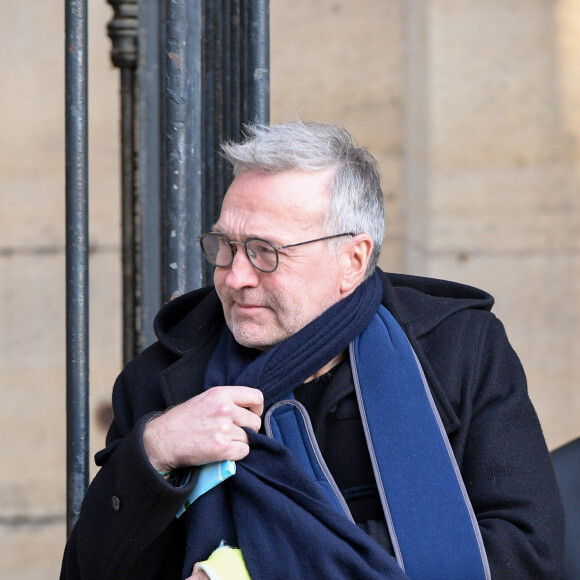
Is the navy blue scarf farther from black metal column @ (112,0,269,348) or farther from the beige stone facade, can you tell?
the beige stone facade

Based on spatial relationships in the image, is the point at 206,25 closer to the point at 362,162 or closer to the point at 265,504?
the point at 362,162

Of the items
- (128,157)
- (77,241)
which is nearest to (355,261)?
(77,241)

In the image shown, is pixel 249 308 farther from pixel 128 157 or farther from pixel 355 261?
pixel 128 157

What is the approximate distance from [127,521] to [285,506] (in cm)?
28

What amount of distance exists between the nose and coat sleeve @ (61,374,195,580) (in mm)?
274

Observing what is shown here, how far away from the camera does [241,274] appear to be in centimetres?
176

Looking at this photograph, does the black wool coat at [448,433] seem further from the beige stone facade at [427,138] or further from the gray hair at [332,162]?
the beige stone facade at [427,138]

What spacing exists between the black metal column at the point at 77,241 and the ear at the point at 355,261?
0.53 metres

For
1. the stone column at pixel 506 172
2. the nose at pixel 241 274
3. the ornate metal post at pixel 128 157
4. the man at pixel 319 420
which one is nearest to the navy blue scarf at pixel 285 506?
the man at pixel 319 420

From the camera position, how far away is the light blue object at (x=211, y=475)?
1.65 metres

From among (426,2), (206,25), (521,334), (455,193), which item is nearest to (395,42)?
(426,2)

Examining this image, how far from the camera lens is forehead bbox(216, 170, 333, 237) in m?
1.77

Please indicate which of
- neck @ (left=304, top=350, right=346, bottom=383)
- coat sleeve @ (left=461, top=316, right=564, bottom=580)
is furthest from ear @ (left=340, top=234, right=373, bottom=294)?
coat sleeve @ (left=461, top=316, right=564, bottom=580)

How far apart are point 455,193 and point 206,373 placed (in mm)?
2038
